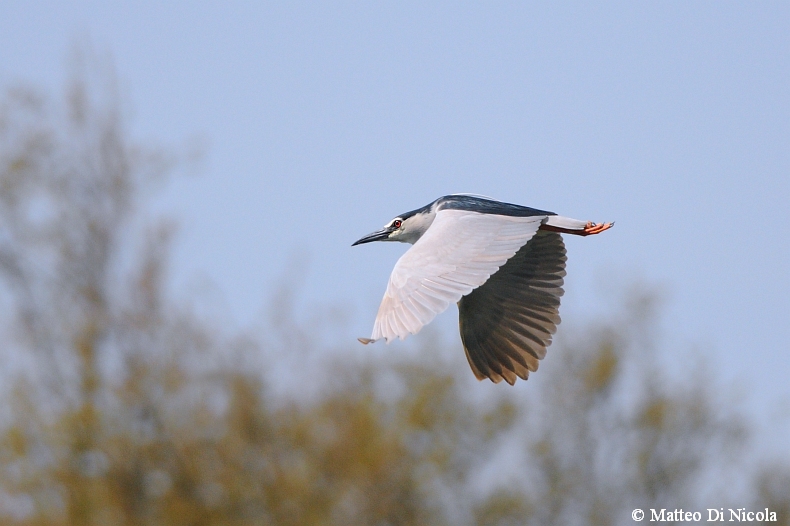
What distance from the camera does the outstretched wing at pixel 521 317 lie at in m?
7.39

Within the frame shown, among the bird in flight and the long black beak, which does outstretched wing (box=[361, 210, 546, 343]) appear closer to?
the bird in flight

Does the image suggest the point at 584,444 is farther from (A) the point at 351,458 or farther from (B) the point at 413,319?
(B) the point at 413,319

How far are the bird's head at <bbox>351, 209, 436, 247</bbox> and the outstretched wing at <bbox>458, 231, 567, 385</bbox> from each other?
626 mm

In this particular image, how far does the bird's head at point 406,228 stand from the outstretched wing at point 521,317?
626 mm

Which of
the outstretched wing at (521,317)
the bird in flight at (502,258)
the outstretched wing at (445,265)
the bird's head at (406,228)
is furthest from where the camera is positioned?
the bird's head at (406,228)

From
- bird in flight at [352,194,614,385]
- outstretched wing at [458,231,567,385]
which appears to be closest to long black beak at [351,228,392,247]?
bird in flight at [352,194,614,385]

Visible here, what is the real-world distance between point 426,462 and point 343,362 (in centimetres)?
167

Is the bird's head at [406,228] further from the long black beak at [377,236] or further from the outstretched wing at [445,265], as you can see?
the outstretched wing at [445,265]

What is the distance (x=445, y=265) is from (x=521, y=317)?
158 cm

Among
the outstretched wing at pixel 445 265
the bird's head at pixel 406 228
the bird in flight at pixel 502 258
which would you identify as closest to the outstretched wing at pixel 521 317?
the bird in flight at pixel 502 258

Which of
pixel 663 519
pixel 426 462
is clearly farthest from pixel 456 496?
pixel 663 519

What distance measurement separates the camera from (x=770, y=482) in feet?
53.2

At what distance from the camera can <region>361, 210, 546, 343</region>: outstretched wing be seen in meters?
5.62

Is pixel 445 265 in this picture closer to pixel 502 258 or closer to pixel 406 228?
pixel 502 258
